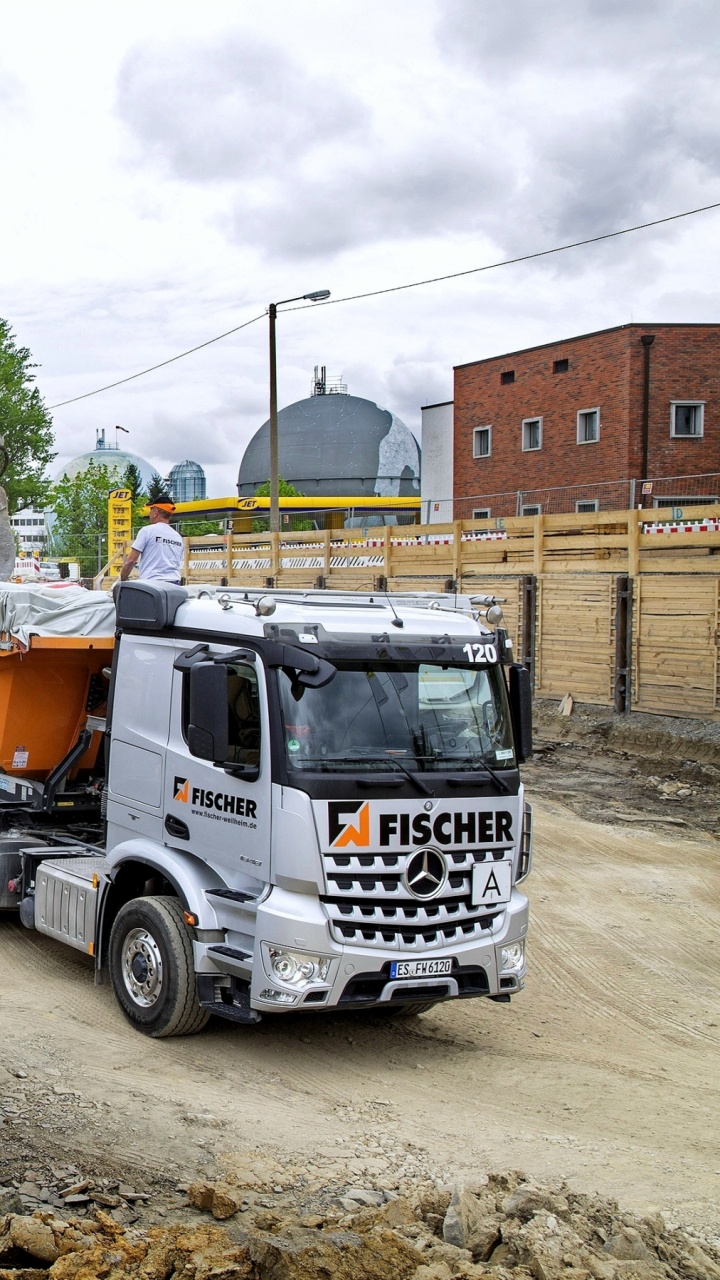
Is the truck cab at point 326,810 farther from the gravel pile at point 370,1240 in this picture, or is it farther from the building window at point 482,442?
the building window at point 482,442

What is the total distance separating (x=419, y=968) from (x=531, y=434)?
38.3 m

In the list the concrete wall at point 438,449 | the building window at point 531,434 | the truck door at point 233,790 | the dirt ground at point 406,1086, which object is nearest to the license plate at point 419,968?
the dirt ground at point 406,1086

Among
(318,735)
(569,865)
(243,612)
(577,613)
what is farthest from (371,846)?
(577,613)

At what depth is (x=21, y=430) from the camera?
52938 mm

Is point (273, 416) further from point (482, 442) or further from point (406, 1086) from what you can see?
point (406, 1086)

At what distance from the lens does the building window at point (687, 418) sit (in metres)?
39.3

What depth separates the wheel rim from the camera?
7164 mm

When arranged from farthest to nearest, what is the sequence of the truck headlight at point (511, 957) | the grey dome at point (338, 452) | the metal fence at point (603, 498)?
the grey dome at point (338, 452)
the metal fence at point (603, 498)
the truck headlight at point (511, 957)

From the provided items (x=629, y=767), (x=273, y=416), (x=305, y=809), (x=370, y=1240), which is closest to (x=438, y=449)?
(x=273, y=416)

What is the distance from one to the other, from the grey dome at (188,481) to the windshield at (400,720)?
119 metres

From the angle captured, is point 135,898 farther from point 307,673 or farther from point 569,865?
point 569,865

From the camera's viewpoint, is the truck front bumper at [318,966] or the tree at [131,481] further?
the tree at [131,481]

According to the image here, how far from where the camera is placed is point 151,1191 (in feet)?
17.8

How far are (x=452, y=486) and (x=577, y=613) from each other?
2730 cm
